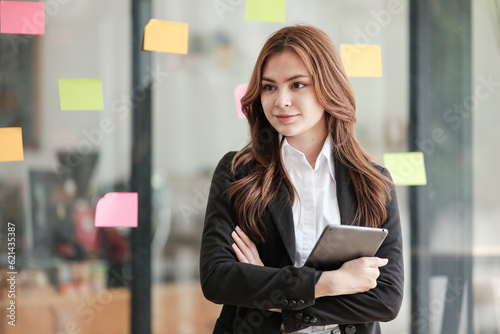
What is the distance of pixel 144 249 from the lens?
217cm

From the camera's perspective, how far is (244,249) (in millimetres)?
1412

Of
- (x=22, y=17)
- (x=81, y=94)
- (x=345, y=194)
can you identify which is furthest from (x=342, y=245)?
(x=22, y=17)

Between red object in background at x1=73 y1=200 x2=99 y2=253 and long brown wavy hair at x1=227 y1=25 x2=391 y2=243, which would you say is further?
red object in background at x1=73 y1=200 x2=99 y2=253

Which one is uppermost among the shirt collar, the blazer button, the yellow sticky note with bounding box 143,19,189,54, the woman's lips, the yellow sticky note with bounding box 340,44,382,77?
the yellow sticky note with bounding box 143,19,189,54

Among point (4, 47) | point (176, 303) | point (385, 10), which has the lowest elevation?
point (176, 303)

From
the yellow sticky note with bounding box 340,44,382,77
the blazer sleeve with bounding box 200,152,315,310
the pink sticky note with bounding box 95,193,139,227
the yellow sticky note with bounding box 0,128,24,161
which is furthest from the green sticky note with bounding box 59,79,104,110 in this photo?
the yellow sticky note with bounding box 340,44,382,77

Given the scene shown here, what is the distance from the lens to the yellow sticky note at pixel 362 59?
228cm

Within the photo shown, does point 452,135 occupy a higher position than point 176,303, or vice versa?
point 452,135

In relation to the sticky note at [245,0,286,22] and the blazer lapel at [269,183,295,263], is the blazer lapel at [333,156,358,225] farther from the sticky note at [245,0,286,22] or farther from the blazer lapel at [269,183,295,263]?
the sticky note at [245,0,286,22]

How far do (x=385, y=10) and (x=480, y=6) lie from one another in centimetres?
46

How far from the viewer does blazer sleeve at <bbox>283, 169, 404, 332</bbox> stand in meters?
1.33

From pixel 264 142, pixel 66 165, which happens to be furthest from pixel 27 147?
pixel 264 142

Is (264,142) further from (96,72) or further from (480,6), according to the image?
(480,6)

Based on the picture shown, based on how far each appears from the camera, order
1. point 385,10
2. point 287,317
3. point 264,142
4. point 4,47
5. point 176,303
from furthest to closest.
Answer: point 385,10
point 176,303
point 4,47
point 264,142
point 287,317
